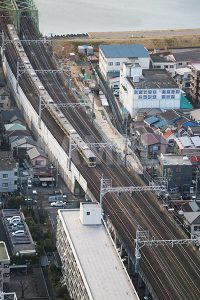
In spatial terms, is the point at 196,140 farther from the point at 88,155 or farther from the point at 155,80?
the point at 155,80

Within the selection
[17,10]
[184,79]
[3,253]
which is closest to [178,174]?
[3,253]

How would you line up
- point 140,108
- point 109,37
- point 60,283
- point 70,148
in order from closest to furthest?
point 60,283 < point 70,148 < point 140,108 < point 109,37

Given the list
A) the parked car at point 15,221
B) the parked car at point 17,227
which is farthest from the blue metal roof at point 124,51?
the parked car at point 17,227

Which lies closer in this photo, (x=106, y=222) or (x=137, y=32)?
(x=106, y=222)

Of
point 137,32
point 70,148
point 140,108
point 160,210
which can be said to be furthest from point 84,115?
point 137,32

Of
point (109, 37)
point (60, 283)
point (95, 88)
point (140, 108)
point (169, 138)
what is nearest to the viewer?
point (60, 283)

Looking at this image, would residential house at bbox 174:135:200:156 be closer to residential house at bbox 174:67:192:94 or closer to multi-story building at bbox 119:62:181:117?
multi-story building at bbox 119:62:181:117

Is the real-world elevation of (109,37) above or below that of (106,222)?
above

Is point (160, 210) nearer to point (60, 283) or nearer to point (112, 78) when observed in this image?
point (60, 283)
